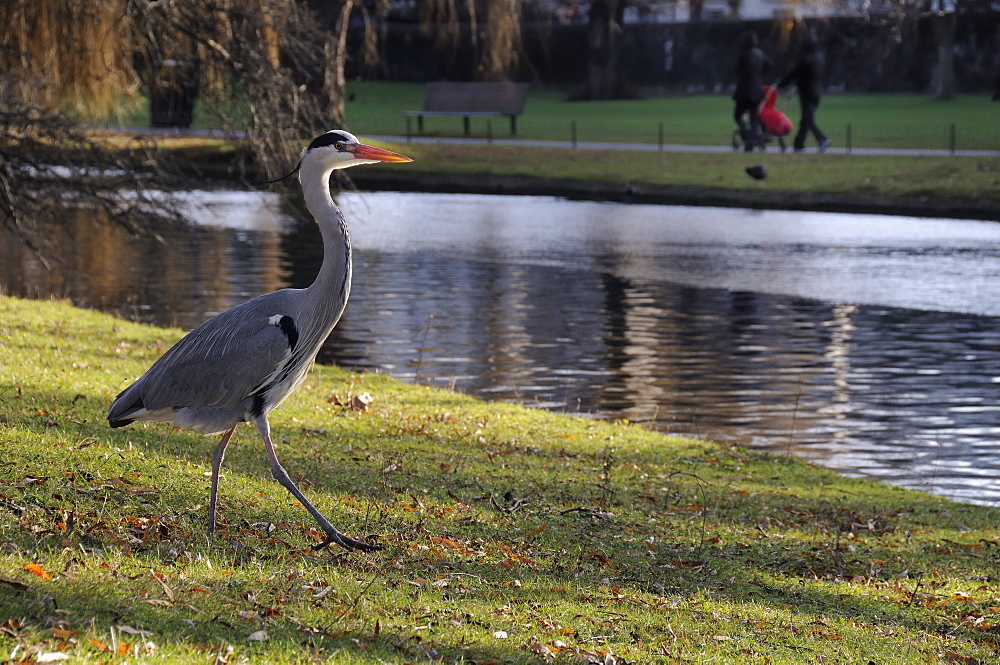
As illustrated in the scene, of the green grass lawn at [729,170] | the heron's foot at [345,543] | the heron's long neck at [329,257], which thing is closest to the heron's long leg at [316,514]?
the heron's foot at [345,543]

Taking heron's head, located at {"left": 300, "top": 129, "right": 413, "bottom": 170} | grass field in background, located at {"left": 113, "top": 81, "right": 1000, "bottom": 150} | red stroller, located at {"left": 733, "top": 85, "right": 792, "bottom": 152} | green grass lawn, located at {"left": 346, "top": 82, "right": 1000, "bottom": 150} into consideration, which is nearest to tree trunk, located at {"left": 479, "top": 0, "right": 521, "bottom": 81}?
red stroller, located at {"left": 733, "top": 85, "right": 792, "bottom": 152}

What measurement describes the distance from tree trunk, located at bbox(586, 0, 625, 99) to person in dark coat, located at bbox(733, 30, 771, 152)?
30509 mm

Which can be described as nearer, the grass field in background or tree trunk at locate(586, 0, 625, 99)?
the grass field in background

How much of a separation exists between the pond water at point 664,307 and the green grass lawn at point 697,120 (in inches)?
535

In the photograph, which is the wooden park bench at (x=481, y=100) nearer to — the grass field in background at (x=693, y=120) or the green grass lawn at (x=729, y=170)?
the grass field in background at (x=693, y=120)

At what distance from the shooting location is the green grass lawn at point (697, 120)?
45.2 meters

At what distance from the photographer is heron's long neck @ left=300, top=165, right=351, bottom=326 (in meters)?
6.96

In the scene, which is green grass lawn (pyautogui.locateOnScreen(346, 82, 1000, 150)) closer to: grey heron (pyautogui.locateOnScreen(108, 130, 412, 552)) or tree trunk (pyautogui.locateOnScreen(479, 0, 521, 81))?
tree trunk (pyautogui.locateOnScreen(479, 0, 521, 81))

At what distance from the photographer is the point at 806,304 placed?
2155cm

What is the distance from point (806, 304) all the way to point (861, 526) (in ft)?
40.8

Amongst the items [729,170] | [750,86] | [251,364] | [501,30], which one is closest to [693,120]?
[750,86]

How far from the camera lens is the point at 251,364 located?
→ 687cm

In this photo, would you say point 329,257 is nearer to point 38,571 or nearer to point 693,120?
point 38,571

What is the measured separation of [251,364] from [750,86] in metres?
32.3
